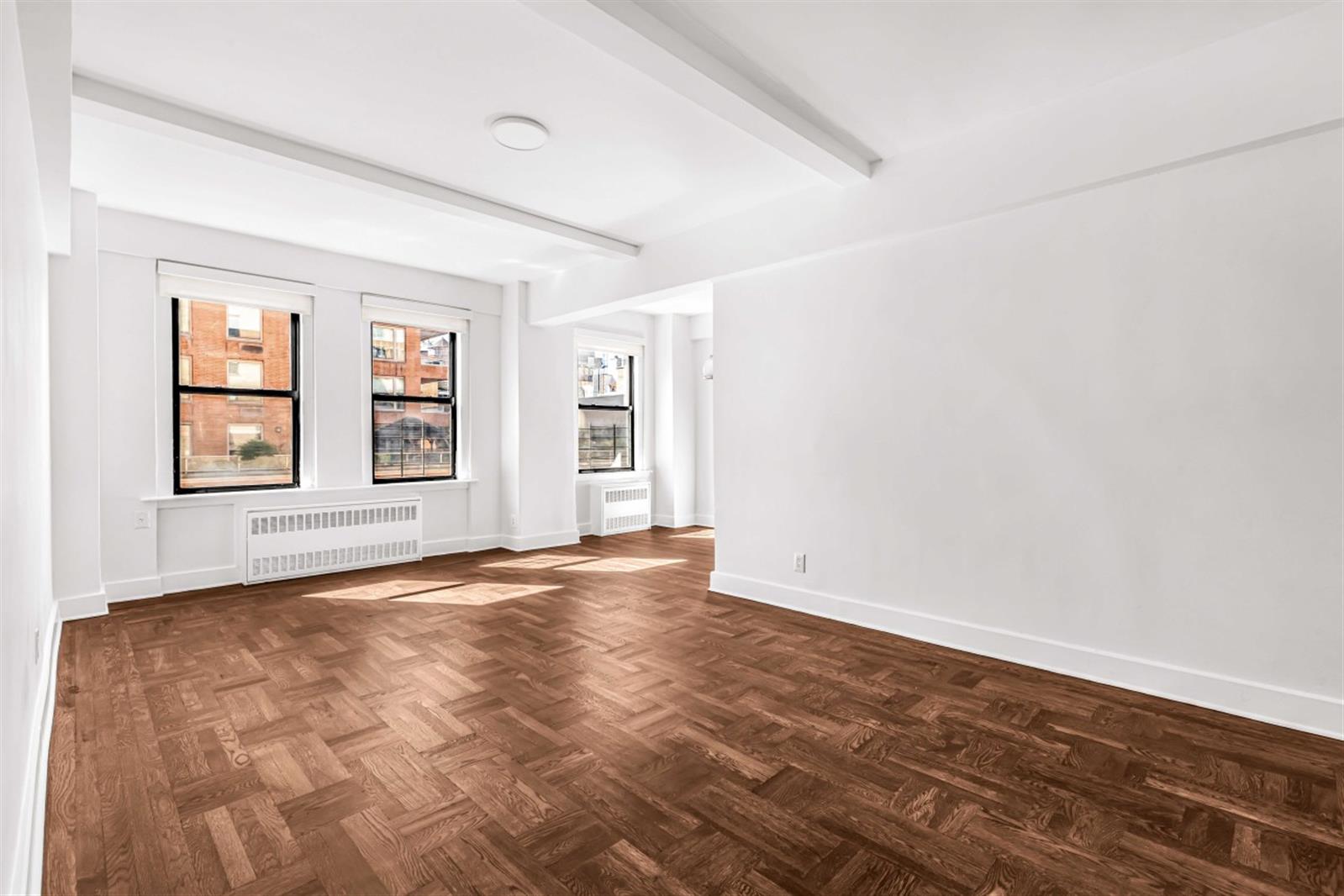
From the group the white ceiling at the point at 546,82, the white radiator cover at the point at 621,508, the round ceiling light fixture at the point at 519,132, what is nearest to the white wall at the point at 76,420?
the white ceiling at the point at 546,82

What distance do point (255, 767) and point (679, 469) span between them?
6.30 meters

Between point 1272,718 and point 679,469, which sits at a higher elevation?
point 679,469

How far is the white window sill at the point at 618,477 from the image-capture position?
25.4 feet

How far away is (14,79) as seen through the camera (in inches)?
69.1

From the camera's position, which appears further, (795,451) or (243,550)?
(243,550)

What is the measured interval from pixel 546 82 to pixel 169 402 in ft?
13.1

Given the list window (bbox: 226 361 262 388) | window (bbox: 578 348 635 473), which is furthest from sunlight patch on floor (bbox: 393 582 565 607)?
window (bbox: 578 348 635 473)

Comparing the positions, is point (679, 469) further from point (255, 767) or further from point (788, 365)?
point (255, 767)

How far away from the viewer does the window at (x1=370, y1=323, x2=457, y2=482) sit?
610cm

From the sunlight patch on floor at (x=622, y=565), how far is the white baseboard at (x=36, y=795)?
11.0 ft

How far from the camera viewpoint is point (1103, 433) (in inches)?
124

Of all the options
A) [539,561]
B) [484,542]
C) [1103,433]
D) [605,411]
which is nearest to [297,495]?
[484,542]

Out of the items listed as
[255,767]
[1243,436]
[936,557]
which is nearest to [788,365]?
[936,557]

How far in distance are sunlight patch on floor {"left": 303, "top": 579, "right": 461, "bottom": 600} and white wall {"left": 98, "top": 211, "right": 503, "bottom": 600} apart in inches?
35.1
